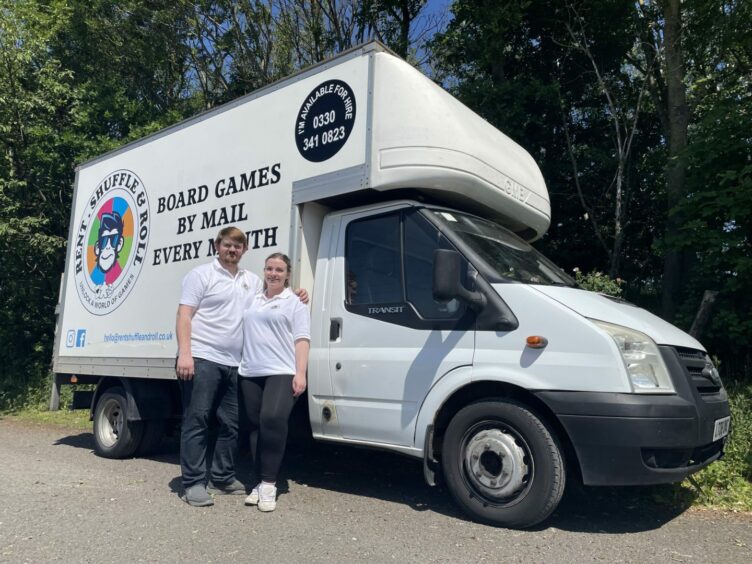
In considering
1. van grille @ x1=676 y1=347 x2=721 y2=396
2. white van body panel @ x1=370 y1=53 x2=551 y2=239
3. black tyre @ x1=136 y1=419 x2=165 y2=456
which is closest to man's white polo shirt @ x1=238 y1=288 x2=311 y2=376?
white van body panel @ x1=370 y1=53 x2=551 y2=239

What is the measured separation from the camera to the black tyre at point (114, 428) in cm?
632

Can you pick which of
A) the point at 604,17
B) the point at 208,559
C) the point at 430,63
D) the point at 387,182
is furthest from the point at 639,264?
the point at 208,559

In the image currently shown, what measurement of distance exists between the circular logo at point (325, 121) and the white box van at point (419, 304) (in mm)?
18

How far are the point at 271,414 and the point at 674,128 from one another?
8.20 m

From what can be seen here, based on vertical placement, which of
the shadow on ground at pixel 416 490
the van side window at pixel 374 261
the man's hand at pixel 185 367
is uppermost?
the van side window at pixel 374 261

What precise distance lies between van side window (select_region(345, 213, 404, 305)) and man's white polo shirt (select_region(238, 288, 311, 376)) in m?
0.46

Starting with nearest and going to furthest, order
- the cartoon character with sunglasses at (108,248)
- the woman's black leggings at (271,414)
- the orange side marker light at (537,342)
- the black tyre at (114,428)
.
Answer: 1. the orange side marker light at (537,342)
2. the woman's black leggings at (271,414)
3. the black tyre at (114,428)
4. the cartoon character with sunglasses at (108,248)

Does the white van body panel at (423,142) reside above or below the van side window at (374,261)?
above

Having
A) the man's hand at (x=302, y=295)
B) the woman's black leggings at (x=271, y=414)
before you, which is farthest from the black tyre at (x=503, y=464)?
the man's hand at (x=302, y=295)

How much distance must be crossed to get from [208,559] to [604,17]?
Answer: 36.8ft

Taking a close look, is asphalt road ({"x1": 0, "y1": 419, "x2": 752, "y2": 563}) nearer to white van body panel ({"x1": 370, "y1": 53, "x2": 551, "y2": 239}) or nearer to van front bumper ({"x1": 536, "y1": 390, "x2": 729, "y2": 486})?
van front bumper ({"x1": 536, "y1": 390, "x2": 729, "y2": 486})

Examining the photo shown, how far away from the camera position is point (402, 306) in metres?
4.52

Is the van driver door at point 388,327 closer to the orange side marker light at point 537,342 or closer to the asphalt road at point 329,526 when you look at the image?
the orange side marker light at point 537,342

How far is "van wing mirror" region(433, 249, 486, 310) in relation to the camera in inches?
159
